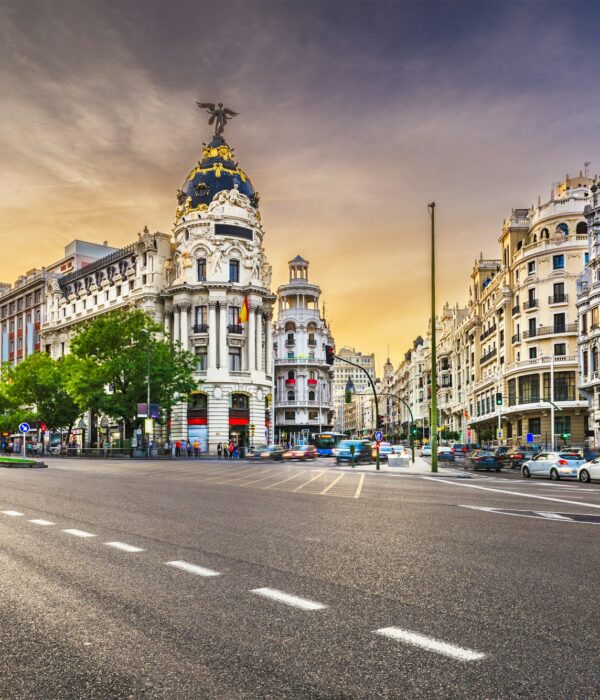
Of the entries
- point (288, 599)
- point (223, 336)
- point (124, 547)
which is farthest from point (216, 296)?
point (288, 599)

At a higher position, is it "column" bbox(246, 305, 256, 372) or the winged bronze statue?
the winged bronze statue

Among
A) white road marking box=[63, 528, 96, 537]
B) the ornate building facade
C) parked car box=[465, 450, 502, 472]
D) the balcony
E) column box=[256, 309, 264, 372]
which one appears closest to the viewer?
white road marking box=[63, 528, 96, 537]

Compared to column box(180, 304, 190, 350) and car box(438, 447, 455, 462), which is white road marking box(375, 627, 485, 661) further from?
column box(180, 304, 190, 350)

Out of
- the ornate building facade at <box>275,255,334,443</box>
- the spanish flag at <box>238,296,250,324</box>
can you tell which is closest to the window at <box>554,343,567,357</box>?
the spanish flag at <box>238,296,250,324</box>

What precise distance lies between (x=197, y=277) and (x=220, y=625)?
7269 centimetres

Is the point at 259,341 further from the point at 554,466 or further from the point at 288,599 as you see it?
the point at 288,599

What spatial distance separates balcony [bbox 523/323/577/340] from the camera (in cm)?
6594

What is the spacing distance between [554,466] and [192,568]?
3018 centimetres

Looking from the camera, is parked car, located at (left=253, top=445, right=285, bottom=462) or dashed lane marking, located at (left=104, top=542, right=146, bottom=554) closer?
dashed lane marking, located at (left=104, top=542, right=146, bottom=554)

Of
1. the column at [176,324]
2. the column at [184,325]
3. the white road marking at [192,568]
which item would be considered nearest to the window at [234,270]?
the column at [184,325]

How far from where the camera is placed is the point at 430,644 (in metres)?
5.22

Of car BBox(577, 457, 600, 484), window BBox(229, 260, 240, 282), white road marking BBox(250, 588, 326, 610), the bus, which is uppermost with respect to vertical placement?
window BBox(229, 260, 240, 282)

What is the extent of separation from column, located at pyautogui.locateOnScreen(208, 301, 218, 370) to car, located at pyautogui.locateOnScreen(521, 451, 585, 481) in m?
42.9

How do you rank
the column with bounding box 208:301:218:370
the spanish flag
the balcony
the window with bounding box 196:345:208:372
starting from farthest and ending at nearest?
the window with bounding box 196:345:208:372
the column with bounding box 208:301:218:370
the spanish flag
the balcony
